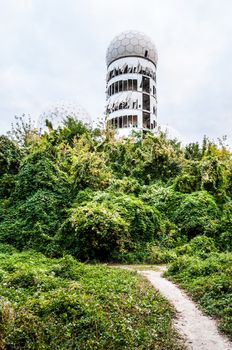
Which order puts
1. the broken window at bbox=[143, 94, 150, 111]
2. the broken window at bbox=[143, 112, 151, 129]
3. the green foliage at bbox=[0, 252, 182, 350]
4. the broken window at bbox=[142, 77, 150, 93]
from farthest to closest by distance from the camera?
1. the broken window at bbox=[143, 94, 150, 111]
2. the broken window at bbox=[143, 112, 151, 129]
3. the broken window at bbox=[142, 77, 150, 93]
4. the green foliage at bbox=[0, 252, 182, 350]

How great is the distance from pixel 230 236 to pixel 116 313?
445 inches

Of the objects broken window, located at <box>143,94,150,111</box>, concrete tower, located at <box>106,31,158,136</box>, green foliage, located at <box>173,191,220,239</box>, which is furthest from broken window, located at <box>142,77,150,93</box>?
green foliage, located at <box>173,191,220,239</box>

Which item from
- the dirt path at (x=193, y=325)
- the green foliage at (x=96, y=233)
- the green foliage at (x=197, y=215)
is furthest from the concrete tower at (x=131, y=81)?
the dirt path at (x=193, y=325)

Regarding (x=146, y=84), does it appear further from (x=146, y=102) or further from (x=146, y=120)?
(x=146, y=120)

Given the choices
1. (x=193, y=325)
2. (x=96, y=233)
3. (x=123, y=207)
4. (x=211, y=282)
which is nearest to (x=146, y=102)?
(x=123, y=207)

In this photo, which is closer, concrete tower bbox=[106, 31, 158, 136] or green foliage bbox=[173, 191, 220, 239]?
green foliage bbox=[173, 191, 220, 239]

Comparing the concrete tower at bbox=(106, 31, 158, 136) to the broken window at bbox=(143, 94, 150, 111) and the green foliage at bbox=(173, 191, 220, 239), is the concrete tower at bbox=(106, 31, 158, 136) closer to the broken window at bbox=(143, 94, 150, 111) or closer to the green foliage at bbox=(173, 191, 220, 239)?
the broken window at bbox=(143, 94, 150, 111)

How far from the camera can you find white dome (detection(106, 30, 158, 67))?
136ft

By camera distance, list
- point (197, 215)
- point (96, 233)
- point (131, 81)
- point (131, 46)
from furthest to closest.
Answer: point (131, 81), point (131, 46), point (197, 215), point (96, 233)

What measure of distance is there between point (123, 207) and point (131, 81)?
97.0 feet

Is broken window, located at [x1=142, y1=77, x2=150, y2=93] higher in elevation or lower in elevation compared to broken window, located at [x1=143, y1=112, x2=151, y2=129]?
higher

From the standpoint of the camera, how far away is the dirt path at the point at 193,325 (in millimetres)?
6004

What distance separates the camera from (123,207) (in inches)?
632

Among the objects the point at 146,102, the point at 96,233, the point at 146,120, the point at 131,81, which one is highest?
the point at 131,81
